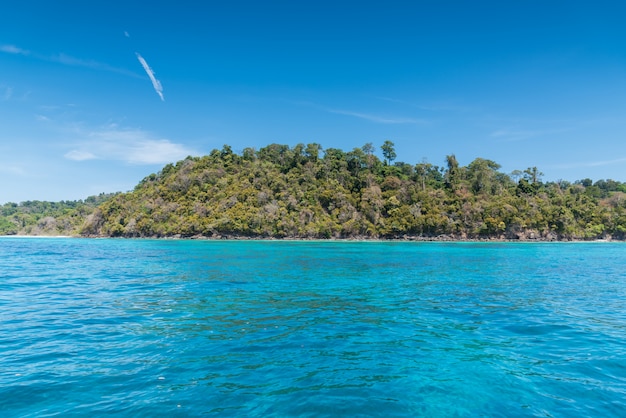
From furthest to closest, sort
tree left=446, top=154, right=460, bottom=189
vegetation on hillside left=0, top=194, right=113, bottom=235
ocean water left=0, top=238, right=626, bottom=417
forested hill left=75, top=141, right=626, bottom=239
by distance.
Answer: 1. vegetation on hillside left=0, top=194, right=113, bottom=235
2. tree left=446, top=154, right=460, bottom=189
3. forested hill left=75, top=141, right=626, bottom=239
4. ocean water left=0, top=238, right=626, bottom=417

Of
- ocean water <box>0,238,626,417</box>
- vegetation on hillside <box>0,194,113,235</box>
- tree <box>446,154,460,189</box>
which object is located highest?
tree <box>446,154,460,189</box>

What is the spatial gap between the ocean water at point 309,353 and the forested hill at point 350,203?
339 feet

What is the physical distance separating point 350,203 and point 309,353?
119900mm

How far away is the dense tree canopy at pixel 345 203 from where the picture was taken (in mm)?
118250

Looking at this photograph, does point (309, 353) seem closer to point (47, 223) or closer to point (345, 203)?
point (345, 203)

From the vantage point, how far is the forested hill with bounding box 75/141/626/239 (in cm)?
11819

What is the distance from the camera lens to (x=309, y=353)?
9.60 metres

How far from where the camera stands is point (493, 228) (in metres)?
116

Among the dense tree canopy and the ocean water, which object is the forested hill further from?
the ocean water

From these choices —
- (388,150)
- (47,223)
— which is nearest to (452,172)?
(388,150)

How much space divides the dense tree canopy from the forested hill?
15.2 inches

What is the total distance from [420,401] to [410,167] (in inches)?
6042

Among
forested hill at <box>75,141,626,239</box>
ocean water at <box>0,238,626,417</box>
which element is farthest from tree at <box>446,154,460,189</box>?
ocean water at <box>0,238,626,417</box>

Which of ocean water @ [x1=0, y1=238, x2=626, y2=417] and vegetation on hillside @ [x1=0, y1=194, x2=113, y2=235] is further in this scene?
vegetation on hillside @ [x1=0, y1=194, x2=113, y2=235]
